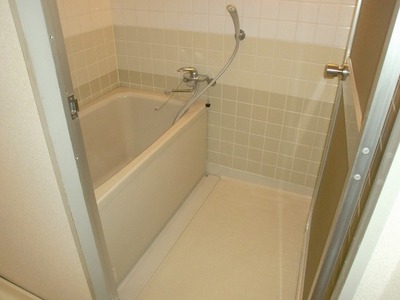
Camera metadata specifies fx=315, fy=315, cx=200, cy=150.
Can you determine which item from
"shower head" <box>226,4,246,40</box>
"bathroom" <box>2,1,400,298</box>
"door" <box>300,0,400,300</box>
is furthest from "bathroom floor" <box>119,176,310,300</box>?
"shower head" <box>226,4,246,40</box>

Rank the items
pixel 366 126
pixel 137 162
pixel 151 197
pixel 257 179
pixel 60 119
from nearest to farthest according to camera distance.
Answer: pixel 366 126, pixel 60 119, pixel 137 162, pixel 151 197, pixel 257 179

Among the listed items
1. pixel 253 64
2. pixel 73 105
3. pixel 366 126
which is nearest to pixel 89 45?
pixel 253 64

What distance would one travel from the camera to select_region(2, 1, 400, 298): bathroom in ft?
5.38

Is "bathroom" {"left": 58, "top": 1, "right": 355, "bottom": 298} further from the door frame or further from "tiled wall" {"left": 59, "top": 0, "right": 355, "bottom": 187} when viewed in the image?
the door frame

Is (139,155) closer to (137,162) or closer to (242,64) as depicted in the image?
(137,162)

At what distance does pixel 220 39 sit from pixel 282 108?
54 cm

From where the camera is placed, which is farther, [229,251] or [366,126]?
[229,251]

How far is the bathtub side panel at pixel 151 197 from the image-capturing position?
4.44 ft

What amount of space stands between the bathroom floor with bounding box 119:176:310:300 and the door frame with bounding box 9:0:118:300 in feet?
1.71

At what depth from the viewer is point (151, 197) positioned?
5.18 ft

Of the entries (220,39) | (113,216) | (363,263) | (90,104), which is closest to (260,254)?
(113,216)

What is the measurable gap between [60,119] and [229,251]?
120cm

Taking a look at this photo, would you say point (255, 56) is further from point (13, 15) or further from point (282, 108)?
point (13, 15)

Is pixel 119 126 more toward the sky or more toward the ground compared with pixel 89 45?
more toward the ground
